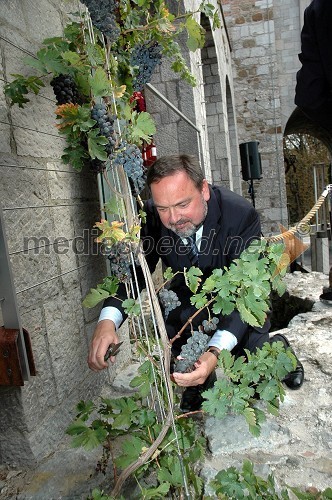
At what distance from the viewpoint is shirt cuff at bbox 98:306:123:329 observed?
1422mm

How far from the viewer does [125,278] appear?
3.69 feet

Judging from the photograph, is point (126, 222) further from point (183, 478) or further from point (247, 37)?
point (247, 37)

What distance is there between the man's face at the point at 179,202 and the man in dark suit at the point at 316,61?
829mm

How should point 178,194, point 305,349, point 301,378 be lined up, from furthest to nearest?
1. point 305,349
2. point 301,378
3. point 178,194

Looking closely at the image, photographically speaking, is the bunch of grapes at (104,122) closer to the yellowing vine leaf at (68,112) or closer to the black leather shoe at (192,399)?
the yellowing vine leaf at (68,112)

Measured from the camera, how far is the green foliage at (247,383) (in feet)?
3.45

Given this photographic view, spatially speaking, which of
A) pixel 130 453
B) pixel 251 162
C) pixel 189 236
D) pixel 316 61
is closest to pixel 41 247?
pixel 189 236

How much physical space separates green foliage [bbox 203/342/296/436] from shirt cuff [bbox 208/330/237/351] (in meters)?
0.16

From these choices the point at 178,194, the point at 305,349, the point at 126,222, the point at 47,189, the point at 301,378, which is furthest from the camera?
the point at 305,349

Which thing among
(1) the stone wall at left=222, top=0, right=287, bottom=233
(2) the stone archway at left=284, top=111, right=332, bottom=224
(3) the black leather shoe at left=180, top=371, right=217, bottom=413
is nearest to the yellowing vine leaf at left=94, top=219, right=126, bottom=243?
(3) the black leather shoe at left=180, top=371, right=217, bottom=413

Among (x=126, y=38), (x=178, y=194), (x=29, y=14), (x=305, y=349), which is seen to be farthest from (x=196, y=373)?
(x=305, y=349)

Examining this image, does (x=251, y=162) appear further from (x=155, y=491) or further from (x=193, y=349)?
(x=155, y=491)

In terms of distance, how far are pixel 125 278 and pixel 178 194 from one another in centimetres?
44

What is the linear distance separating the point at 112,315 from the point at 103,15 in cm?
94
